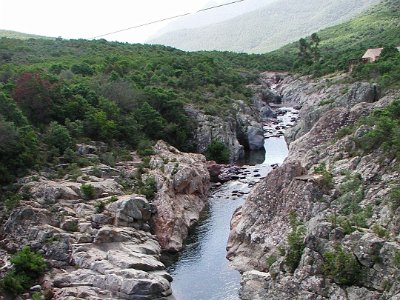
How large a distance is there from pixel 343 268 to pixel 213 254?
15.4 metres

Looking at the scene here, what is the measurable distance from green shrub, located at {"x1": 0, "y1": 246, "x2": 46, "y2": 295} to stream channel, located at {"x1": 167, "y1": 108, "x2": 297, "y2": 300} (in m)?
9.55

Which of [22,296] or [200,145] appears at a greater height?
[200,145]

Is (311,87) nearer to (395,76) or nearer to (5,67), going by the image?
(395,76)

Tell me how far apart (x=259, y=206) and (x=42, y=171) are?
1926cm

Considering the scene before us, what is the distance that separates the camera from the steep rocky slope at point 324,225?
99.7 feet

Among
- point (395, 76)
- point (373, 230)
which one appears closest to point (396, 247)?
point (373, 230)

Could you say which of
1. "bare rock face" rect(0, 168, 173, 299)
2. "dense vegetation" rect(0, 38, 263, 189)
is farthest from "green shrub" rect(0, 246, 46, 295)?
"dense vegetation" rect(0, 38, 263, 189)

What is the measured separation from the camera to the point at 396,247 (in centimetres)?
2959

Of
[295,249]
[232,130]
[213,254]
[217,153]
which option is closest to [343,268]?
[295,249]

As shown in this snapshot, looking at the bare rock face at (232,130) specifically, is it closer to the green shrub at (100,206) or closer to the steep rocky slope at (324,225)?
the steep rocky slope at (324,225)

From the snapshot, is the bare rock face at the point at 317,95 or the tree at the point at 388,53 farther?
the tree at the point at 388,53

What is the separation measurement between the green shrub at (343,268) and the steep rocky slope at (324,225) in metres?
0.05

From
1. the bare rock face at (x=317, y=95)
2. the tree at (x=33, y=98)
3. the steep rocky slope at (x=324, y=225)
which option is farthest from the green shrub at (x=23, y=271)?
the bare rock face at (x=317, y=95)

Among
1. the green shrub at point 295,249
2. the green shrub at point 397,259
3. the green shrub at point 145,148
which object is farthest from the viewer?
the green shrub at point 145,148
